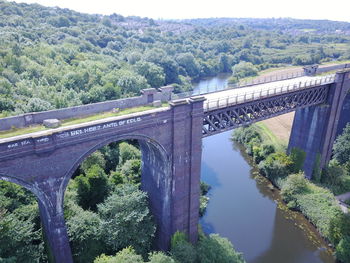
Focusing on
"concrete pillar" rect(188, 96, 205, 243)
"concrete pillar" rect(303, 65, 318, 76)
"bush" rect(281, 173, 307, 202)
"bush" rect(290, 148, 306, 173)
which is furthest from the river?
"concrete pillar" rect(303, 65, 318, 76)

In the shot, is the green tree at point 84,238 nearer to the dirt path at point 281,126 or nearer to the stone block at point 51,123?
the stone block at point 51,123

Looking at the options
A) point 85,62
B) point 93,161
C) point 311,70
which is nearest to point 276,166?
point 311,70

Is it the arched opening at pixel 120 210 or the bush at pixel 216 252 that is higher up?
the arched opening at pixel 120 210

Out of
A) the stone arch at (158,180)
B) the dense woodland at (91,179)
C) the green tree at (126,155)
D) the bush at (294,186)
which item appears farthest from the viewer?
the green tree at (126,155)

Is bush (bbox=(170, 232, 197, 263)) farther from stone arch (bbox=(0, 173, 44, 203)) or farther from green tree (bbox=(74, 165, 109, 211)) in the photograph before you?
stone arch (bbox=(0, 173, 44, 203))

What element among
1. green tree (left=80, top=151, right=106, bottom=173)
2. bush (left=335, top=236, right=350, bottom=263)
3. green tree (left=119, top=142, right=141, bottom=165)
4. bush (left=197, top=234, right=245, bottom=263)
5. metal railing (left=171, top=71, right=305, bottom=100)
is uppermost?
metal railing (left=171, top=71, right=305, bottom=100)

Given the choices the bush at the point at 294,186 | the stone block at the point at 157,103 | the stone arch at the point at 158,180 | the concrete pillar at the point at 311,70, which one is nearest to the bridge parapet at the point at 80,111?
the stone block at the point at 157,103

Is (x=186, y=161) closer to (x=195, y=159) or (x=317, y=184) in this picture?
(x=195, y=159)
